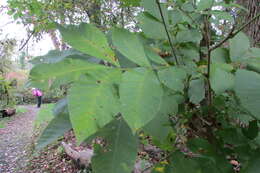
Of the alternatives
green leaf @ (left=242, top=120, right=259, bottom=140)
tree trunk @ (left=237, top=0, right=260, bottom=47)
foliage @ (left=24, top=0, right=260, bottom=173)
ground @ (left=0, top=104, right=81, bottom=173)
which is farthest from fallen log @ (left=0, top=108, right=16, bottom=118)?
green leaf @ (left=242, top=120, right=259, bottom=140)

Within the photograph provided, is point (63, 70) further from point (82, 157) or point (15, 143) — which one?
point (15, 143)

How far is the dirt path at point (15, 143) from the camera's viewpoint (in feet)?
14.4

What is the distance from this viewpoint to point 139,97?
0.30 metres

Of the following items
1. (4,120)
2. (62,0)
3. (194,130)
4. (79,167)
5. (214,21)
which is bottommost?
(4,120)

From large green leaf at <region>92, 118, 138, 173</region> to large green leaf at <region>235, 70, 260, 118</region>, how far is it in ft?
0.66

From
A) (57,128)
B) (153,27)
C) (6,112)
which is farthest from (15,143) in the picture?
(153,27)

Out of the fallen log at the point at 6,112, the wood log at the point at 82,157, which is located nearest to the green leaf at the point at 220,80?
the wood log at the point at 82,157

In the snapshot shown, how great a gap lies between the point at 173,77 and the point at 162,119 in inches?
5.0

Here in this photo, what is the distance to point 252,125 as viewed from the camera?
0.46m

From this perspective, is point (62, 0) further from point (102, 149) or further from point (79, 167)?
point (102, 149)

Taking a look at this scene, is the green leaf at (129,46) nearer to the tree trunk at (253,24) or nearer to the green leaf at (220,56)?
the green leaf at (220,56)

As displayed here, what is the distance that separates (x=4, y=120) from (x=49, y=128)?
29.9 ft

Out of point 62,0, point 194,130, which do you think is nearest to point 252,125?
point 194,130

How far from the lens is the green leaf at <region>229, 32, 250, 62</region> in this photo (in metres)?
0.50
